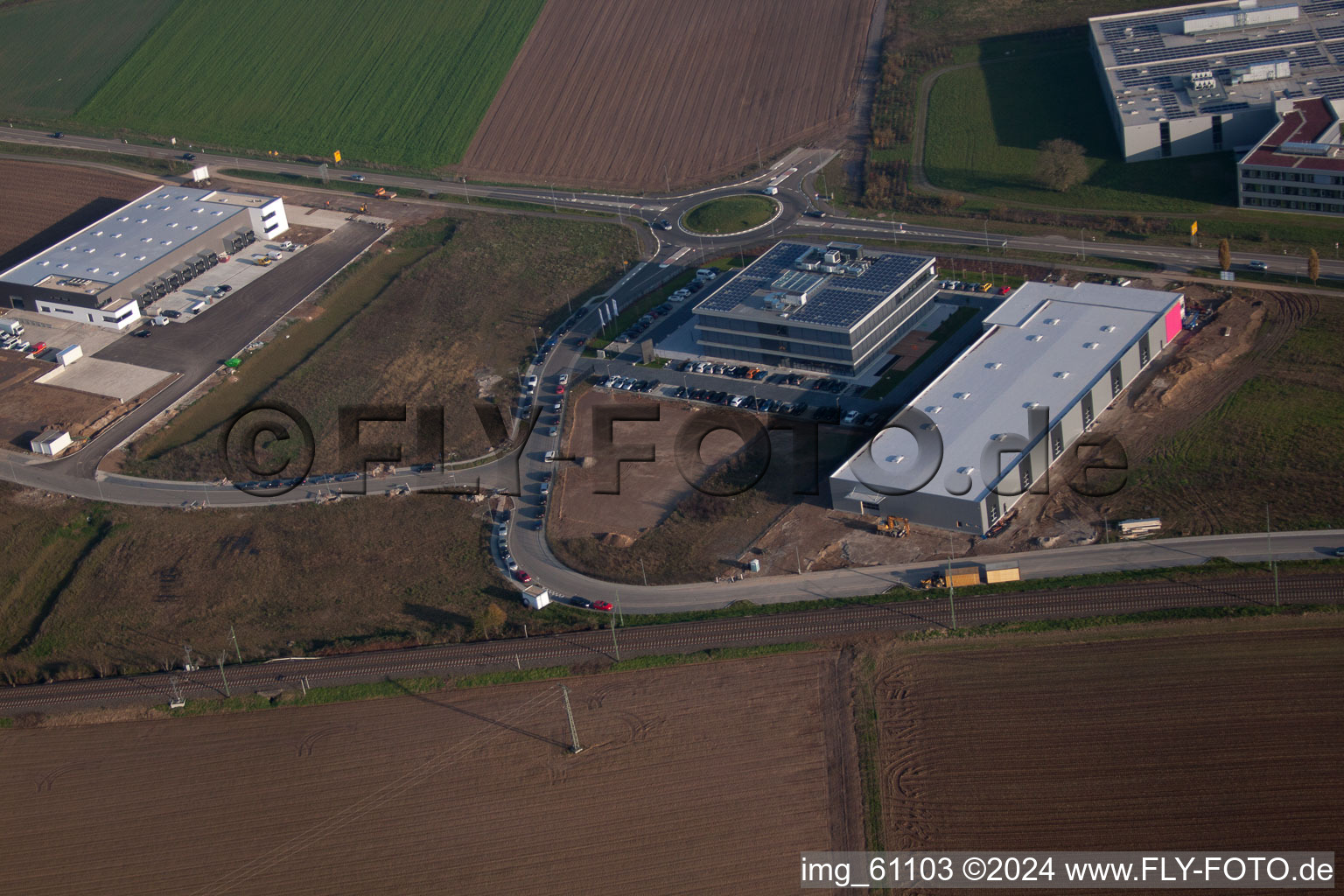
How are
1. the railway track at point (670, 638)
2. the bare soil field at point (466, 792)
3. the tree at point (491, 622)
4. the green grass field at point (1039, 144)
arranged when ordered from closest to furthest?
the bare soil field at point (466, 792), the railway track at point (670, 638), the tree at point (491, 622), the green grass field at point (1039, 144)

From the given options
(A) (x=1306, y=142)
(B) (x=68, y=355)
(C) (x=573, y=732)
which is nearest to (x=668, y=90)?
(A) (x=1306, y=142)

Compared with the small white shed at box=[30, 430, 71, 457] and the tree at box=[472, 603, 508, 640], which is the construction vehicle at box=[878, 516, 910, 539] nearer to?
the tree at box=[472, 603, 508, 640]

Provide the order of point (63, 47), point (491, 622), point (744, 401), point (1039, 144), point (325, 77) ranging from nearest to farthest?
point (491, 622)
point (744, 401)
point (1039, 144)
point (325, 77)
point (63, 47)

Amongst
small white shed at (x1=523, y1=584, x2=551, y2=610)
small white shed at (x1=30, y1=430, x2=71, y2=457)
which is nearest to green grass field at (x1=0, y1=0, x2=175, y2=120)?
small white shed at (x1=30, y1=430, x2=71, y2=457)

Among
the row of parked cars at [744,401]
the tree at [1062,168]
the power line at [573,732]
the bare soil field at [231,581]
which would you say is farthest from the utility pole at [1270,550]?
the tree at [1062,168]

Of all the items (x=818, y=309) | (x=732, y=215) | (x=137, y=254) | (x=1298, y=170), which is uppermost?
(x=732, y=215)

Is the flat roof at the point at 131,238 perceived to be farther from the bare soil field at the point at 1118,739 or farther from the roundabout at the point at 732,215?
the bare soil field at the point at 1118,739

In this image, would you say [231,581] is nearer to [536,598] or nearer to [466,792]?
[536,598]
